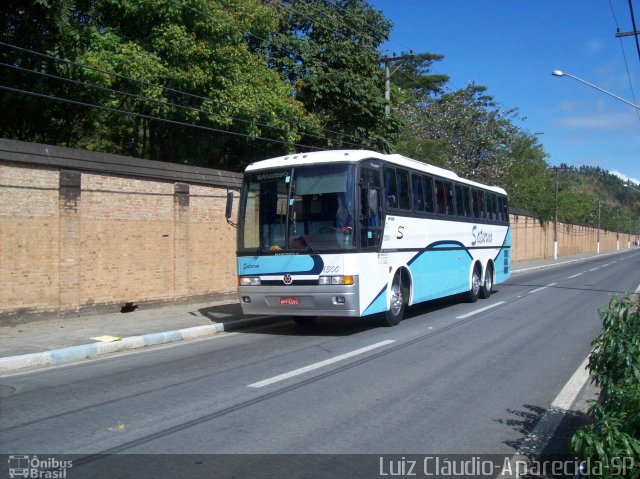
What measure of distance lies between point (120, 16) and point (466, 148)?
88.4ft

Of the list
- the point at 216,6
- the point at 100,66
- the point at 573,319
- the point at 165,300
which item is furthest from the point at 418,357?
the point at 216,6

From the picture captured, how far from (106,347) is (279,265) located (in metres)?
3.38

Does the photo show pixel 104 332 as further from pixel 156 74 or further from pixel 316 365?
pixel 156 74

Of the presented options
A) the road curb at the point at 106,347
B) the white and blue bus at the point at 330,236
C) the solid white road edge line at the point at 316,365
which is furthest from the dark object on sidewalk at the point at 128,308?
the solid white road edge line at the point at 316,365

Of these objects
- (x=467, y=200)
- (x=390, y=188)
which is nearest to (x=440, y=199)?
(x=467, y=200)

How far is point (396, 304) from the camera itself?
42.1 ft

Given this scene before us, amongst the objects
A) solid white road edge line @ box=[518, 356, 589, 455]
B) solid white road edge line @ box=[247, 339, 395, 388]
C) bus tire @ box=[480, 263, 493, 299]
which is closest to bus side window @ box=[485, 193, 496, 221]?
bus tire @ box=[480, 263, 493, 299]

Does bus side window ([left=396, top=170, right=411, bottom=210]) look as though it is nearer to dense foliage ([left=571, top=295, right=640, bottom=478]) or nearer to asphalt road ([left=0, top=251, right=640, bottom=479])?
asphalt road ([left=0, top=251, right=640, bottom=479])

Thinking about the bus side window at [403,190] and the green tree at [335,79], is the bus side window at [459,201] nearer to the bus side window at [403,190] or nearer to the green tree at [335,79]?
the bus side window at [403,190]

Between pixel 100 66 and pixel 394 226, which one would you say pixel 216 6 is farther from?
pixel 394 226

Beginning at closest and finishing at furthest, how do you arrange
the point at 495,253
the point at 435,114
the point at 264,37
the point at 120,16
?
the point at 120,16
the point at 495,253
the point at 264,37
the point at 435,114

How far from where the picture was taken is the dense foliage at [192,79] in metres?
15.0

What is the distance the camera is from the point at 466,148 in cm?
3928

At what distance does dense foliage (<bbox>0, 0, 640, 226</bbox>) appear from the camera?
15.0m
